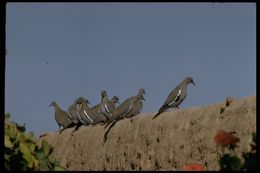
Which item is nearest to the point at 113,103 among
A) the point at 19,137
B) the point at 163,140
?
the point at 163,140

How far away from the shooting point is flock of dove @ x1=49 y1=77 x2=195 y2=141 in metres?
14.5

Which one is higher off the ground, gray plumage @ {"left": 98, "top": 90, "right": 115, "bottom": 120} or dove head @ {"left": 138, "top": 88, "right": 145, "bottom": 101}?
dove head @ {"left": 138, "top": 88, "right": 145, "bottom": 101}

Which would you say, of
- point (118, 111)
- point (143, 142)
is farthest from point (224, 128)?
point (118, 111)

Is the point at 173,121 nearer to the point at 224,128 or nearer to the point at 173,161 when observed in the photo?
the point at 173,161

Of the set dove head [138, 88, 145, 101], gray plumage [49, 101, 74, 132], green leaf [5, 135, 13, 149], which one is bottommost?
green leaf [5, 135, 13, 149]

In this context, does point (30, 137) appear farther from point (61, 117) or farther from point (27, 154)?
point (61, 117)

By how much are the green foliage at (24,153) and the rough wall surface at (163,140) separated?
2.22m

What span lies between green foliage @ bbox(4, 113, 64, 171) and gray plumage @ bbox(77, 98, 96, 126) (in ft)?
29.4

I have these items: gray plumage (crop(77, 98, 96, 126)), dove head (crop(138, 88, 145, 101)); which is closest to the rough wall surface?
gray plumage (crop(77, 98, 96, 126))

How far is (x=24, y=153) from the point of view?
642cm

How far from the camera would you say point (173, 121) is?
11039 mm

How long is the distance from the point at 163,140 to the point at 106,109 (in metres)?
5.73

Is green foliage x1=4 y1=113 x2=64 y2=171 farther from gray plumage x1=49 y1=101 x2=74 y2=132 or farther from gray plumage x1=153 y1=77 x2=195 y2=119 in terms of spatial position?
gray plumage x1=49 y1=101 x2=74 y2=132

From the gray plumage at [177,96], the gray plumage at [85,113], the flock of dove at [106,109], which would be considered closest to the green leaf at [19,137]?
the flock of dove at [106,109]
